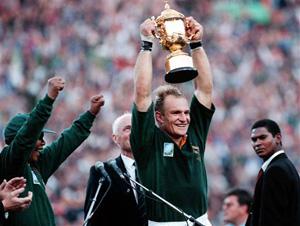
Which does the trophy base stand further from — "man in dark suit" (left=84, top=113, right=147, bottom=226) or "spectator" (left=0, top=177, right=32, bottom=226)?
"spectator" (left=0, top=177, right=32, bottom=226)

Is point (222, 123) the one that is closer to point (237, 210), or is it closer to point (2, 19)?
point (2, 19)

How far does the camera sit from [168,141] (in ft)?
24.1

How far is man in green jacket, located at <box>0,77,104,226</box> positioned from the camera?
24.3ft

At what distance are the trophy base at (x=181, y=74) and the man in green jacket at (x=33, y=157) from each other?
2.52ft

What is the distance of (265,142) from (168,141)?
4.04ft

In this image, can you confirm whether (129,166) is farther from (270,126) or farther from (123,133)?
(270,126)

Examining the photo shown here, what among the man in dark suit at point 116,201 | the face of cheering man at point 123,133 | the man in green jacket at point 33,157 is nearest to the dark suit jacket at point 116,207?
the man in dark suit at point 116,201

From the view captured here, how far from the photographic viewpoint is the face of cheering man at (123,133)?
335 inches

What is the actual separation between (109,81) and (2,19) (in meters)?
2.46

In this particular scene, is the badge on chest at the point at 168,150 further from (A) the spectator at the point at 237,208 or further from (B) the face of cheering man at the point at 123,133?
(A) the spectator at the point at 237,208

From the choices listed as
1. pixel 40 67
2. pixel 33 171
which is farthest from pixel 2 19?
pixel 33 171

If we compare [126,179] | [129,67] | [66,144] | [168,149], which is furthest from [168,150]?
[129,67]

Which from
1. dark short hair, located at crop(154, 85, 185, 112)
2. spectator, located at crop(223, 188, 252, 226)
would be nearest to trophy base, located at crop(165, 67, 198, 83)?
dark short hair, located at crop(154, 85, 185, 112)

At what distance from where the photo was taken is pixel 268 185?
786cm
